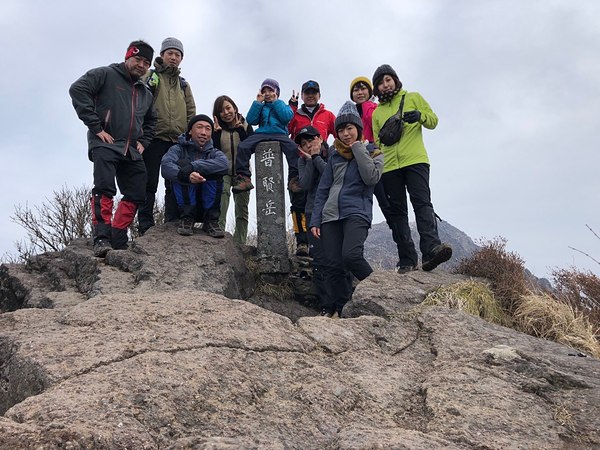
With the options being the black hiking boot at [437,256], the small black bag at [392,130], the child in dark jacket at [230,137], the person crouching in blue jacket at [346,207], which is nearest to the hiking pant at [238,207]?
the child in dark jacket at [230,137]

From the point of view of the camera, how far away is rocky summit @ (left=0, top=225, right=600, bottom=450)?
204 centimetres

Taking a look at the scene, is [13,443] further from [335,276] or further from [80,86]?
[80,86]

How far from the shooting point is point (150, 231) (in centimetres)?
632

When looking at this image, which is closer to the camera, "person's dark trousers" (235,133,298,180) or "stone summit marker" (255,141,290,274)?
"stone summit marker" (255,141,290,274)

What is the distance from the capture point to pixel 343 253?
512 centimetres

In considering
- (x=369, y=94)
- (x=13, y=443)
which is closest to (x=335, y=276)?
(x=369, y=94)

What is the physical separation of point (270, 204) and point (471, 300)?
10.8ft

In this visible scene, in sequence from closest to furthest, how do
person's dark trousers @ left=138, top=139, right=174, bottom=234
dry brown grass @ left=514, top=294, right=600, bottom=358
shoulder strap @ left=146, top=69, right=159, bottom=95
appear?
dry brown grass @ left=514, top=294, right=600, bottom=358 → shoulder strap @ left=146, top=69, right=159, bottom=95 → person's dark trousers @ left=138, top=139, right=174, bottom=234

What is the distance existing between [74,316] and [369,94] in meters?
5.38

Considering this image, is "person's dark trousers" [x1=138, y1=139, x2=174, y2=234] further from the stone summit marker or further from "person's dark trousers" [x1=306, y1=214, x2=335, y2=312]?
"person's dark trousers" [x1=306, y1=214, x2=335, y2=312]

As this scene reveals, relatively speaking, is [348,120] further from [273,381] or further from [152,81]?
[273,381]

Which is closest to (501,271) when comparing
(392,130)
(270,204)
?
(392,130)

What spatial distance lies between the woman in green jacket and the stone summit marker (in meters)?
1.67

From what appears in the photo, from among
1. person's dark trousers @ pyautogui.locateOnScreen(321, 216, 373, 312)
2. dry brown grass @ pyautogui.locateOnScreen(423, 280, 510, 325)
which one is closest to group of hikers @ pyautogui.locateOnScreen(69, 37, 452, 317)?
person's dark trousers @ pyautogui.locateOnScreen(321, 216, 373, 312)
